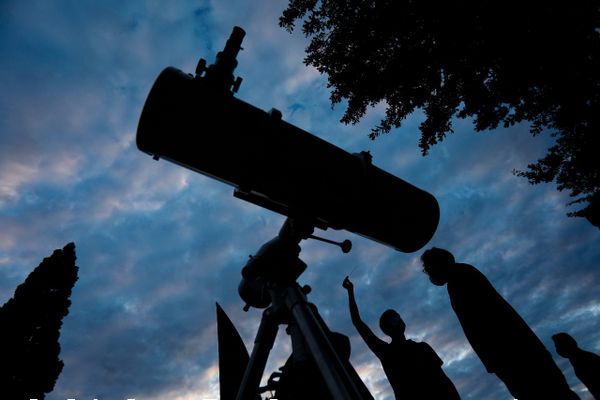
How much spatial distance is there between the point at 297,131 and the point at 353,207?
30.1 inches

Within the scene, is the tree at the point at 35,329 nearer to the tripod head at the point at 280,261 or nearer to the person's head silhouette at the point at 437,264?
the tripod head at the point at 280,261

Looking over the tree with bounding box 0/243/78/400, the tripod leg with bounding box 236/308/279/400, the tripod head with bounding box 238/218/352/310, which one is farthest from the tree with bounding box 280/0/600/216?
the tree with bounding box 0/243/78/400

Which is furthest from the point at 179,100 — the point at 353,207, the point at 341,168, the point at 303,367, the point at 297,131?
the point at 303,367

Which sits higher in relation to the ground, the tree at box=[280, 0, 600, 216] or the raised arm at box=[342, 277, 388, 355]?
the tree at box=[280, 0, 600, 216]

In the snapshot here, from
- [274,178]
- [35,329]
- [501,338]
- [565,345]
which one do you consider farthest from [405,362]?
[35,329]

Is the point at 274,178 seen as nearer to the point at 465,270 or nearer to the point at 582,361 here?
the point at 465,270

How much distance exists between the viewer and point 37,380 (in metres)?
16.3

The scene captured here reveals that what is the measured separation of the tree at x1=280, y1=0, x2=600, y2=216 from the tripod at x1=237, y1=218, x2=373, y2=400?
12.4 ft

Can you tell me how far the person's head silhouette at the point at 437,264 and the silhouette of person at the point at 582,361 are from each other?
9.30 ft

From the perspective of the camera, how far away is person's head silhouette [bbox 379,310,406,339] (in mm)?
3549

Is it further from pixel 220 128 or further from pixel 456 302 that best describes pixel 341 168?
pixel 456 302

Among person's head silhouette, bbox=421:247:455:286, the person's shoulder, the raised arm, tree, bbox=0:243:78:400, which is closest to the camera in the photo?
the person's shoulder

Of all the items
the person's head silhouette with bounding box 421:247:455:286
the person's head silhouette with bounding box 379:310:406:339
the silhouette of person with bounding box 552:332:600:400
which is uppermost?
the person's head silhouette with bounding box 421:247:455:286

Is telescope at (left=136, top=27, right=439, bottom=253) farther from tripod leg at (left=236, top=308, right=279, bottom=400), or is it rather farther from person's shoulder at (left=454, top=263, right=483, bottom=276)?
tripod leg at (left=236, top=308, right=279, bottom=400)
